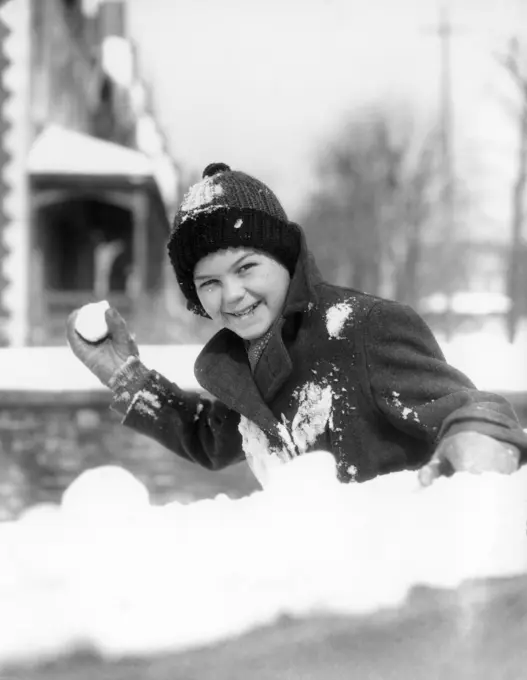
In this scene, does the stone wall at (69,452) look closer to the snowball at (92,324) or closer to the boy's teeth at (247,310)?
the snowball at (92,324)

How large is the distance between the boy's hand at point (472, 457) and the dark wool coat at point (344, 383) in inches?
2.3

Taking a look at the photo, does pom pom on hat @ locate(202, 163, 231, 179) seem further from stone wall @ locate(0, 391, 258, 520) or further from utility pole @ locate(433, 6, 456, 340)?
stone wall @ locate(0, 391, 258, 520)

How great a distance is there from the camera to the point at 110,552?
0.73 meters

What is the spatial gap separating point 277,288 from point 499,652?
42cm

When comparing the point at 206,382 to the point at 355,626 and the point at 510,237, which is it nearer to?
the point at 355,626

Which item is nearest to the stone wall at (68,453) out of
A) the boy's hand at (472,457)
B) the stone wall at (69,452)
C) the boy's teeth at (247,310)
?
the stone wall at (69,452)

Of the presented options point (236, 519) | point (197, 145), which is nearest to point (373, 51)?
point (197, 145)

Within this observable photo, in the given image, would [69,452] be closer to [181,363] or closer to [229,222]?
[181,363]

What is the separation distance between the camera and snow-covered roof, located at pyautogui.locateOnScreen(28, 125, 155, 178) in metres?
1.41

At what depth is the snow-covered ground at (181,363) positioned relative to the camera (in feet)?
3.29

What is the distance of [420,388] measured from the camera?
76cm

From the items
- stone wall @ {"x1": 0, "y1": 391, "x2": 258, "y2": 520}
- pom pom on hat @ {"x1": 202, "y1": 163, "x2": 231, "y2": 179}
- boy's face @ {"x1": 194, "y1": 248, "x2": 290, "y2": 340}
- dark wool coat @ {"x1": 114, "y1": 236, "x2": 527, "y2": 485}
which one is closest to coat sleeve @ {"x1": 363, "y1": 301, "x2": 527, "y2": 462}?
dark wool coat @ {"x1": 114, "y1": 236, "x2": 527, "y2": 485}

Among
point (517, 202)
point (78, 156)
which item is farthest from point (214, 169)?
point (78, 156)

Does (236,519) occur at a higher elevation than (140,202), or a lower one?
lower
